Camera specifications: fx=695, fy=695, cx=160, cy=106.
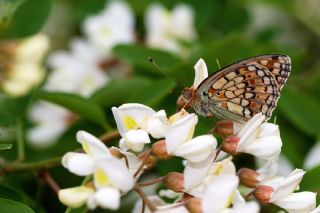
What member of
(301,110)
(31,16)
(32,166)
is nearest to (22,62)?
(31,16)

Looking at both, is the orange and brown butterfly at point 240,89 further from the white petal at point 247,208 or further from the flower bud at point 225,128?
the white petal at point 247,208

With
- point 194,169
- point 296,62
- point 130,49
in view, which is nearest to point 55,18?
point 130,49

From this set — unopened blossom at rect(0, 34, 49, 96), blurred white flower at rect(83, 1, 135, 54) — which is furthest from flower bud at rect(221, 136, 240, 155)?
blurred white flower at rect(83, 1, 135, 54)

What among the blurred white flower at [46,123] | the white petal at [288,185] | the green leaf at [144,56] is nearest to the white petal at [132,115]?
the white petal at [288,185]

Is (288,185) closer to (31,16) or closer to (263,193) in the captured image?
(263,193)

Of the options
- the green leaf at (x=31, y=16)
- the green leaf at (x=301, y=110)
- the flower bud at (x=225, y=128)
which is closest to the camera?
the flower bud at (x=225, y=128)

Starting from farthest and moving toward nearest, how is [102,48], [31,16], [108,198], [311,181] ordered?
[102,48] < [31,16] < [311,181] < [108,198]
